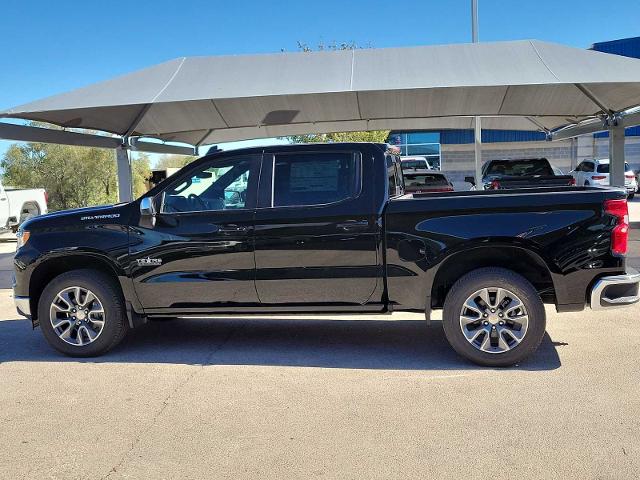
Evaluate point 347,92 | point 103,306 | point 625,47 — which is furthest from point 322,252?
point 625,47

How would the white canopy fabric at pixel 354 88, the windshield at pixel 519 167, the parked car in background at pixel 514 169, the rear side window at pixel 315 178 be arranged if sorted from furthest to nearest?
the windshield at pixel 519 167
the parked car in background at pixel 514 169
the white canopy fabric at pixel 354 88
the rear side window at pixel 315 178

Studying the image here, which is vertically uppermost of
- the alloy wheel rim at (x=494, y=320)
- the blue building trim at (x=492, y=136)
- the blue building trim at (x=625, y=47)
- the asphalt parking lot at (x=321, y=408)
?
the blue building trim at (x=625, y=47)

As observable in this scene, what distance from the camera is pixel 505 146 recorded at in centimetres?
3712

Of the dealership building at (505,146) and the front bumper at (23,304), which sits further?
the dealership building at (505,146)

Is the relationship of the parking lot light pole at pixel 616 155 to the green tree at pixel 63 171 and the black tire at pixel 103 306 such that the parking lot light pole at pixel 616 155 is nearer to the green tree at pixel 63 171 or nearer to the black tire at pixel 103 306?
the black tire at pixel 103 306

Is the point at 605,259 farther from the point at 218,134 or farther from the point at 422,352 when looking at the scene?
the point at 218,134

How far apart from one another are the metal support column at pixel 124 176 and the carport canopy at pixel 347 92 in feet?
0.20

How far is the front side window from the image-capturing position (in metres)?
5.68

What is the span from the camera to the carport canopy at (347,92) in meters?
10.1

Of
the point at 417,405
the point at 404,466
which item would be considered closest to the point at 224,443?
the point at 404,466

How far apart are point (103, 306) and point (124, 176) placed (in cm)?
794

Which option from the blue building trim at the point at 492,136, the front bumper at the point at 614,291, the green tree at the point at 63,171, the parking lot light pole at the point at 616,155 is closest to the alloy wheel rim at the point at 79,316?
the front bumper at the point at 614,291

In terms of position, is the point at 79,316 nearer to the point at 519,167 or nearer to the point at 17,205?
the point at 17,205

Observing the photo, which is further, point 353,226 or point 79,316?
point 79,316
